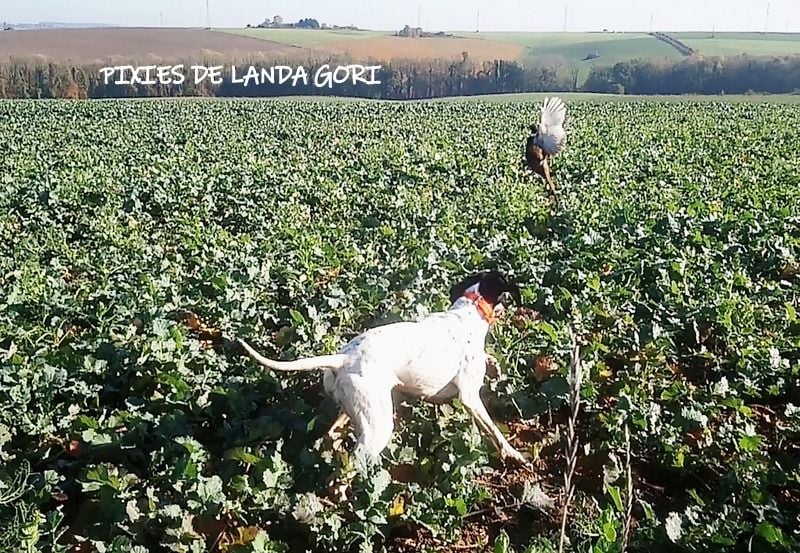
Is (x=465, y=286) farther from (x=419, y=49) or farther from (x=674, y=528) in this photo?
(x=419, y=49)

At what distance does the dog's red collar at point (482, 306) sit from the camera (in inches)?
174

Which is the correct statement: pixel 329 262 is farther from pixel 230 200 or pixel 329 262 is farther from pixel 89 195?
pixel 89 195

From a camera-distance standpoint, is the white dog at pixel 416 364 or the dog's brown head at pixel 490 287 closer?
the white dog at pixel 416 364

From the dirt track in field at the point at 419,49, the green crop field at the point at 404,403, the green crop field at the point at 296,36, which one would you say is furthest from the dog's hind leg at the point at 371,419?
the green crop field at the point at 296,36

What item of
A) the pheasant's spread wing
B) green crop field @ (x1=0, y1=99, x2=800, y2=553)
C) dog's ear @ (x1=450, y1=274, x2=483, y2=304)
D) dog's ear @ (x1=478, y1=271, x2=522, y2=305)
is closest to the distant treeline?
the pheasant's spread wing

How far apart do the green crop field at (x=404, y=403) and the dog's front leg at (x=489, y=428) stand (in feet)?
0.26

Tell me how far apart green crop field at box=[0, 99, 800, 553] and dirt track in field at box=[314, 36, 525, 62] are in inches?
2758

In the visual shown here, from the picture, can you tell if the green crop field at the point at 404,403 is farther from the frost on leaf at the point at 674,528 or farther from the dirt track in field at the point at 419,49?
the dirt track in field at the point at 419,49

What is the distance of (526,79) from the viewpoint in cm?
7750

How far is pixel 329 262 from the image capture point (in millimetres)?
7789

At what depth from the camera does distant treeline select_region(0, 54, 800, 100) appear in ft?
228

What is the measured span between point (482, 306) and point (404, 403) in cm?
77

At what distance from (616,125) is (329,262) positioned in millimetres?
21394

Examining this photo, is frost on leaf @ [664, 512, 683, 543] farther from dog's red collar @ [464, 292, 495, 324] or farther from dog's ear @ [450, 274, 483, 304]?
dog's ear @ [450, 274, 483, 304]
